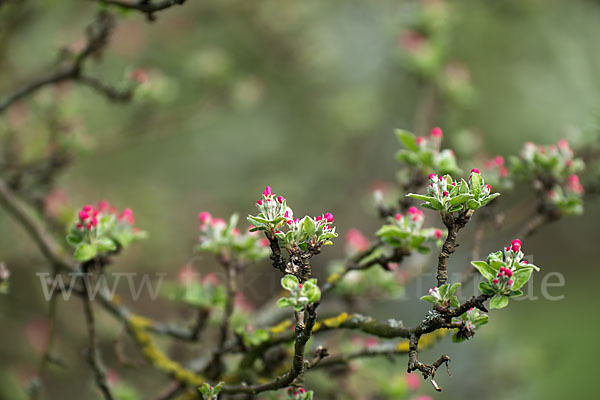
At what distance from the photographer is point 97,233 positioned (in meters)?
1.74

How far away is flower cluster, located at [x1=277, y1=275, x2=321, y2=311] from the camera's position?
127 cm

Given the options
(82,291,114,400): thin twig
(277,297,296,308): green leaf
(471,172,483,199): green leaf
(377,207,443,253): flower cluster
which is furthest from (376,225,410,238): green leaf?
(82,291,114,400): thin twig

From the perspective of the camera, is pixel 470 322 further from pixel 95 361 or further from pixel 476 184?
pixel 95 361

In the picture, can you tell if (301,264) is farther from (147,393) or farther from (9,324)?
(9,324)

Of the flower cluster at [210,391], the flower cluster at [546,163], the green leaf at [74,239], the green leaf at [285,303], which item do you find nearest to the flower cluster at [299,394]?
the flower cluster at [210,391]

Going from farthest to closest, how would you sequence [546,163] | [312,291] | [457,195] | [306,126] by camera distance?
1. [306,126]
2. [546,163]
3. [457,195]
4. [312,291]

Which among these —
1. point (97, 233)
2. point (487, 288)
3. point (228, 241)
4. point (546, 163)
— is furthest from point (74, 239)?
point (546, 163)

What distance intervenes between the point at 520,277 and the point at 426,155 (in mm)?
714

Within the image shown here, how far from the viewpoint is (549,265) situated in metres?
7.51

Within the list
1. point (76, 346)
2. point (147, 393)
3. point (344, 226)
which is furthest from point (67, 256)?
point (344, 226)

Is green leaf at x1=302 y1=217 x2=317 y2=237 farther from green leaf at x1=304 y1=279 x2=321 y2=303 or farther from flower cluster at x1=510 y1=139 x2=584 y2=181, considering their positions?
flower cluster at x1=510 y1=139 x2=584 y2=181

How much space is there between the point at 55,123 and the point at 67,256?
127 cm

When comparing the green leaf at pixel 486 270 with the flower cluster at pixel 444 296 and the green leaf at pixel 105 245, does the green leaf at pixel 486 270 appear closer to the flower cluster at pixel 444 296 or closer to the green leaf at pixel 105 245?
the flower cluster at pixel 444 296

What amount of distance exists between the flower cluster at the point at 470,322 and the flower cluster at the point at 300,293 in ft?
1.26
